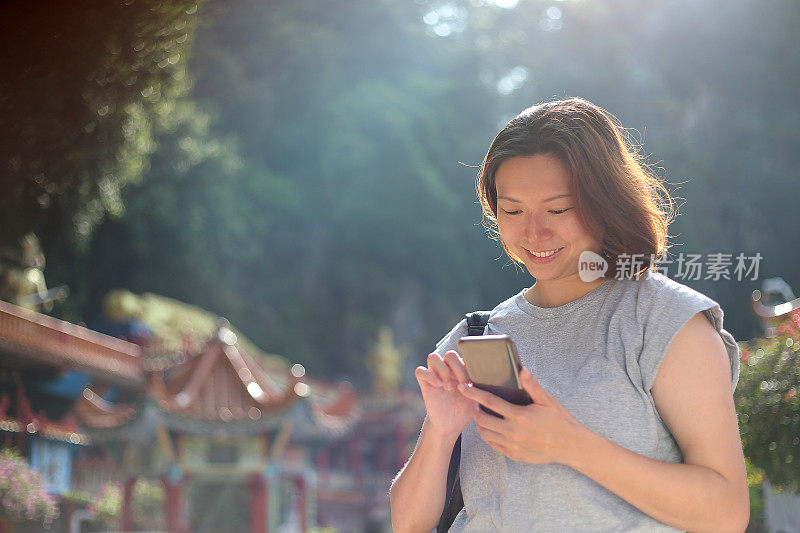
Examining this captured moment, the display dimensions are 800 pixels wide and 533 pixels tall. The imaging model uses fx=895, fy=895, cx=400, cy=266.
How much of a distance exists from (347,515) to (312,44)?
12.7 m

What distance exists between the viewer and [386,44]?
24328 mm

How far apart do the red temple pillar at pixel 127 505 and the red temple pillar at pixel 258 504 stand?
147 centimetres

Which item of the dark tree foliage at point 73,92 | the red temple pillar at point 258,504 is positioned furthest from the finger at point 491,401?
the red temple pillar at point 258,504

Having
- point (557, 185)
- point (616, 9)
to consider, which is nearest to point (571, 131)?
point (557, 185)

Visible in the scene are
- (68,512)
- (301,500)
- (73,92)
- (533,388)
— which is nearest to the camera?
(533,388)

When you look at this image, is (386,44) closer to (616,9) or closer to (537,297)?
(616,9)

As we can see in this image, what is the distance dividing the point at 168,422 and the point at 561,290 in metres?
9.70

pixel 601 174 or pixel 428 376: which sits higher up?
pixel 601 174

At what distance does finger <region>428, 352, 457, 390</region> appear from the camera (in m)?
1.10

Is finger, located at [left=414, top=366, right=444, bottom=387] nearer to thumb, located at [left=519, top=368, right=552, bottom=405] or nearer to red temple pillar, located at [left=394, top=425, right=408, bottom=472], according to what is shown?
thumb, located at [left=519, top=368, right=552, bottom=405]

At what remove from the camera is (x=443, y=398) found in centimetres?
115

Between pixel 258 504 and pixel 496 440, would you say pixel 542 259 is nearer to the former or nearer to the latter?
pixel 496 440

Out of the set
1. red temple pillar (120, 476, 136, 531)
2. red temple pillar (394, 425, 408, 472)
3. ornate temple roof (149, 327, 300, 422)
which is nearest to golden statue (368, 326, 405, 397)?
red temple pillar (394, 425, 408, 472)

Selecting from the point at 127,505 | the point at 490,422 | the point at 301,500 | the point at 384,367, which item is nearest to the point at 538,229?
the point at 490,422
